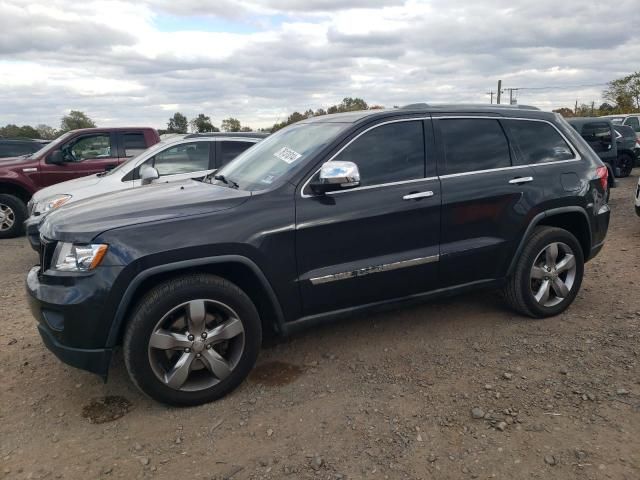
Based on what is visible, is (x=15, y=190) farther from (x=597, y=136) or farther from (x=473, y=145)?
(x=597, y=136)

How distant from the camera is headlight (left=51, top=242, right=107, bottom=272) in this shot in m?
2.87

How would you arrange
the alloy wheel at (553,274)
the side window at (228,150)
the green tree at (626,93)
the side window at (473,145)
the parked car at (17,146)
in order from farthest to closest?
the green tree at (626,93)
the parked car at (17,146)
the side window at (228,150)
the alloy wheel at (553,274)
the side window at (473,145)

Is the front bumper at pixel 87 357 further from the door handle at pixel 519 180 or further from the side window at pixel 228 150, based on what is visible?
the side window at pixel 228 150

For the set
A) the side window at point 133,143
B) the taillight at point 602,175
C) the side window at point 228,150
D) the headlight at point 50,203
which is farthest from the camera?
the side window at point 133,143

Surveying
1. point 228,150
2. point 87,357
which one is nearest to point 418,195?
point 87,357

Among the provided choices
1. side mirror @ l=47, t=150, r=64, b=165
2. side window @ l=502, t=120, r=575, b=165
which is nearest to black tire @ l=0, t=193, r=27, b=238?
side mirror @ l=47, t=150, r=64, b=165

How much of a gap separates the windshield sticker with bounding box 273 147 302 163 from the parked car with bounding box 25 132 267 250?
10.4ft

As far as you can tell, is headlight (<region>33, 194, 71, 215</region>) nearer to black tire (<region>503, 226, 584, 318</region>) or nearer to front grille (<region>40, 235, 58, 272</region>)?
front grille (<region>40, 235, 58, 272</region>)

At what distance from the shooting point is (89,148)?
29.7 feet

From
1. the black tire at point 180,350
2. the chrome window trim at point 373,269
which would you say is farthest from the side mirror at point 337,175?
the black tire at point 180,350

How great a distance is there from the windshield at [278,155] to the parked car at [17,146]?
11.5 m

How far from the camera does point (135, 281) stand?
114 inches

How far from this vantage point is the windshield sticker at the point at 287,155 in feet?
11.8

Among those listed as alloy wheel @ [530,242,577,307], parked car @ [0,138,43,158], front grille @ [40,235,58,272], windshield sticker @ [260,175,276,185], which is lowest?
alloy wheel @ [530,242,577,307]
